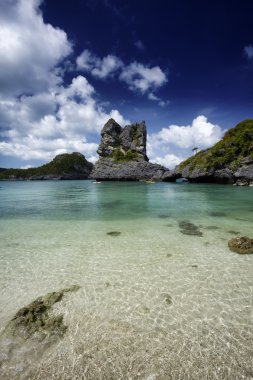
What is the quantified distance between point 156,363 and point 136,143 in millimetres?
132128

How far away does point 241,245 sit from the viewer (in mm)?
10039

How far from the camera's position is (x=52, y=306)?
5.84 metres

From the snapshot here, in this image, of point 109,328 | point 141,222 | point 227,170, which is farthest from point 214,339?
point 227,170

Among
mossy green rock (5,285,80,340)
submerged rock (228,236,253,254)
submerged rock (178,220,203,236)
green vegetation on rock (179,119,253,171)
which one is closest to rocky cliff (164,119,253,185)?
green vegetation on rock (179,119,253,171)

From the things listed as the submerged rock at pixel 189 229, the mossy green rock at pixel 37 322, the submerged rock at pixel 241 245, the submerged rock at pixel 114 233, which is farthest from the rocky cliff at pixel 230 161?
the mossy green rock at pixel 37 322

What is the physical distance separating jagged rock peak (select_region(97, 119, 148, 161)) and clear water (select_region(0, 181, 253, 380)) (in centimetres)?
11862

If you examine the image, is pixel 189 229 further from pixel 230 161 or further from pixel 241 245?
pixel 230 161

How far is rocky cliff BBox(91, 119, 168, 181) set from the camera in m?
111

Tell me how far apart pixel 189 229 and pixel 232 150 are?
6367cm

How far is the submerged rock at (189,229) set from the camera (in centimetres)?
1284

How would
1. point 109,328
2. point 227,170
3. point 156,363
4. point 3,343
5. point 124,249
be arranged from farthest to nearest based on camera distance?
point 227,170 < point 124,249 < point 109,328 < point 3,343 < point 156,363

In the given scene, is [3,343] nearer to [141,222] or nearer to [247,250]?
[247,250]

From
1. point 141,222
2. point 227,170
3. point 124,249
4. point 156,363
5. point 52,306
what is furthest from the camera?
point 227,170

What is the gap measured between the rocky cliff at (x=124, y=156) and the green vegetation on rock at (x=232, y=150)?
3770cm
